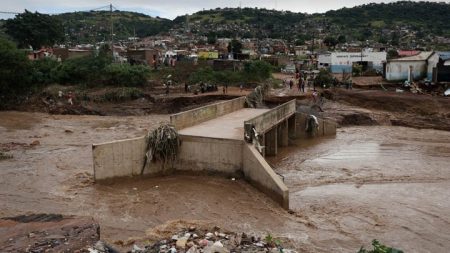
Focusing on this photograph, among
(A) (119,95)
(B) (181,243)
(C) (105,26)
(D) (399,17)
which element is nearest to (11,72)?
(A) (119,95)

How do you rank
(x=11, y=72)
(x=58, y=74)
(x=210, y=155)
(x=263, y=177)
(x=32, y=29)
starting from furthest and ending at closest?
(x=32, y=29), (x=58, y=74), (x=11, y=72), (x=210, y=155), (x=263, y=177)

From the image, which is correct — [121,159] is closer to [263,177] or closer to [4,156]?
[263,177]

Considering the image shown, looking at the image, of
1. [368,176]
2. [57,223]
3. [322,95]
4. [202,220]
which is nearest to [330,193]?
[368,176]

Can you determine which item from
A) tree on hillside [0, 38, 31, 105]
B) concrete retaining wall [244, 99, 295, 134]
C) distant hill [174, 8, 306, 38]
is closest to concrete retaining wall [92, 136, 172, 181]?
concrete retaining wall [244, 99, 295, 134]

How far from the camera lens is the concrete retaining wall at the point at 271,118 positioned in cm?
1892

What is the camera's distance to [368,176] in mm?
19266

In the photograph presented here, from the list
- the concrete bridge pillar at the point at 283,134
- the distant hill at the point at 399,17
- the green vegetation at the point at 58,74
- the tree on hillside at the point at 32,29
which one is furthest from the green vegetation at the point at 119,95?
the distant hill at the point at 399,17

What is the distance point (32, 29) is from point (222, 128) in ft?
199

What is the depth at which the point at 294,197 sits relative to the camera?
16297 millimetres

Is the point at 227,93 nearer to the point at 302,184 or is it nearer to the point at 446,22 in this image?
the point at 302,184

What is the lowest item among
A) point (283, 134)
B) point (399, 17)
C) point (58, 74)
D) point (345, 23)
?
point (283, 134)

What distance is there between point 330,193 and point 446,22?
378 ft

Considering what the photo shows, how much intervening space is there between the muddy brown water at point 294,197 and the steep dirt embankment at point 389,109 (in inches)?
262

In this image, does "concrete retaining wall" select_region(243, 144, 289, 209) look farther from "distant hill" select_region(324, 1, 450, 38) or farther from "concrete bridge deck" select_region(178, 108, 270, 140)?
"distant hill" select_region(324, 1, 450, 38)
